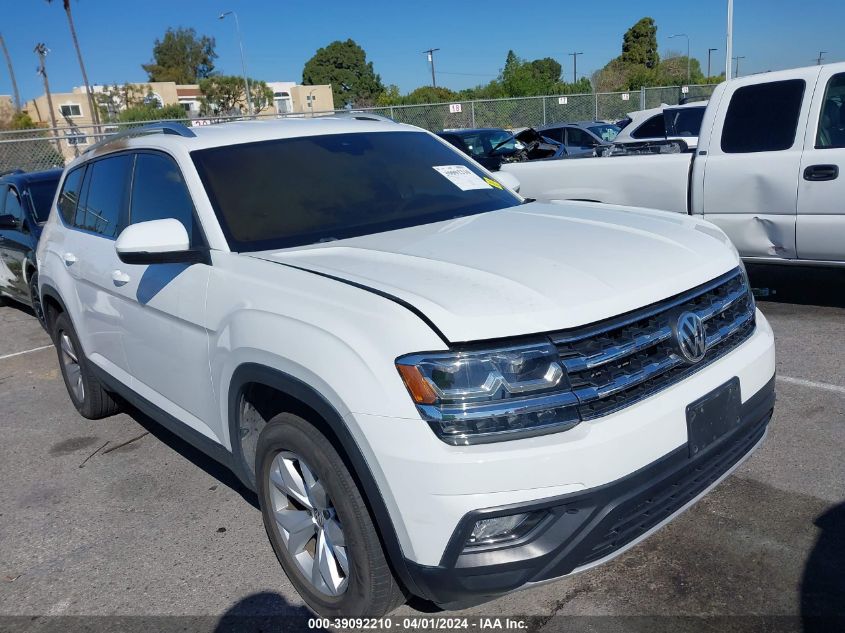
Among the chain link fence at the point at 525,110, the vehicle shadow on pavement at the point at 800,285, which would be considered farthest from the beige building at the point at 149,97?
the vehicle shadow on pavement at the point at 800,285

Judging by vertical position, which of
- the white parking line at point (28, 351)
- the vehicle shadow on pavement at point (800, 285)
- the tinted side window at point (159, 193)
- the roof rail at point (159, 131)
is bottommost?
the vehicle shadow on pavement at point (800, 285)

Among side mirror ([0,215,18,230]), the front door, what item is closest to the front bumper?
the front door

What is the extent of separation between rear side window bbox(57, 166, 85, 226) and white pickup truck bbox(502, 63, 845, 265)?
15.0 feet

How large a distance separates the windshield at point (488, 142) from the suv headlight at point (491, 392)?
42.3 feet

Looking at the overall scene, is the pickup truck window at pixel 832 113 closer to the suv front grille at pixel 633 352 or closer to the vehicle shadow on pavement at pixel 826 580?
the vehicle shadow on pavement at pixel 826 580

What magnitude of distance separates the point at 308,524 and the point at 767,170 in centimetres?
493

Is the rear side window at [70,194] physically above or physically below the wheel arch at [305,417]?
above

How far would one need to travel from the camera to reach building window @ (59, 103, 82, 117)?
68.0 meters

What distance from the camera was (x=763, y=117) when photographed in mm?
6074

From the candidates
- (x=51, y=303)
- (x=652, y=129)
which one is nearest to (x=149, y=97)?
(x=652, y=129)

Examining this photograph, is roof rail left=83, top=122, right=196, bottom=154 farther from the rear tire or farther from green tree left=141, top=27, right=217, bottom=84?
green tree left=141, top=27, right=217, bottom=84

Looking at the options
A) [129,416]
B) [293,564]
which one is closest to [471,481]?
[293,564]

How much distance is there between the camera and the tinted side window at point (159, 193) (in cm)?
331

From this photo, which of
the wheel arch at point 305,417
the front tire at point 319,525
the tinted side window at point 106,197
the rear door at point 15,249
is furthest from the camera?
the rear door at point 15,249
